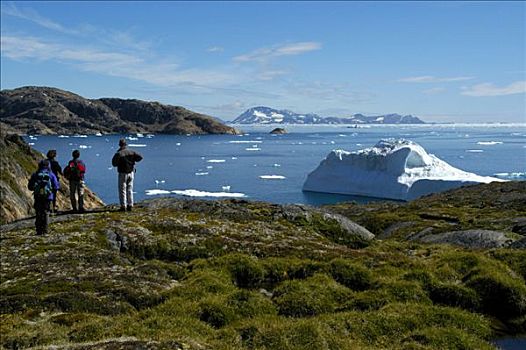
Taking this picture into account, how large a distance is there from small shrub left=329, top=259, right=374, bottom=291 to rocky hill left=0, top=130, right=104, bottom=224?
81.8ft

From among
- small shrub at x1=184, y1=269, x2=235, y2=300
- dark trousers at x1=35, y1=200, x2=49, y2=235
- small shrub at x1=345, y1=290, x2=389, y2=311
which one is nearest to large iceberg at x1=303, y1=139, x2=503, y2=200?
dark trousers at x1=35, y1=200, x2=49, y2=235

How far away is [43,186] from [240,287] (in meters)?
9.32

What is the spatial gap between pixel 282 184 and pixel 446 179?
108ft

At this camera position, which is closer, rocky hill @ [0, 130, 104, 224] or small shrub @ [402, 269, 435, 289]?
small shrub @ [402, 269, 435, 289]

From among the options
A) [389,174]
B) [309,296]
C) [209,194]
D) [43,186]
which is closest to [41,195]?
[43,186]

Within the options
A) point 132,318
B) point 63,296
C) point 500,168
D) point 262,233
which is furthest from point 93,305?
point 500,168

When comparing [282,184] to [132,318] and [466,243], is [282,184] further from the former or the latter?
[132,318]

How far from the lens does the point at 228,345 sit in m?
10.8

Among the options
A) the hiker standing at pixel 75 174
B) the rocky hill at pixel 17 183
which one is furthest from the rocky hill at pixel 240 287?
the rocky hill at pixel 17 183

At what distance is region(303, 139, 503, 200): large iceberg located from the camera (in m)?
86.8

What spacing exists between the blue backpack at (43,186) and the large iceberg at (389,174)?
73561 mm

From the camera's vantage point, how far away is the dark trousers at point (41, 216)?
781 inches

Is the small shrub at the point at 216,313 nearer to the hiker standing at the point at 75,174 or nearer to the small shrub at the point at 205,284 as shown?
the small shrub at the point at 205,284

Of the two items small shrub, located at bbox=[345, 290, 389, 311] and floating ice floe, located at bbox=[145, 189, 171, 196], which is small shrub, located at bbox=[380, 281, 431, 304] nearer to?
small shrub, located at bbox=[345, 290, 389, 311]
